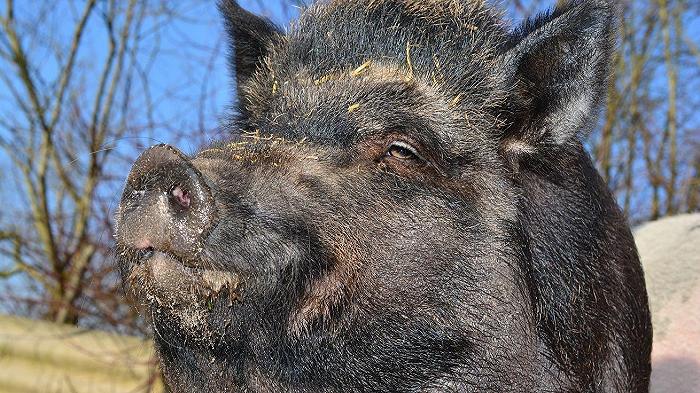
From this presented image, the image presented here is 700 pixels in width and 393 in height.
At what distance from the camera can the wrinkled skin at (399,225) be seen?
7.32 ft

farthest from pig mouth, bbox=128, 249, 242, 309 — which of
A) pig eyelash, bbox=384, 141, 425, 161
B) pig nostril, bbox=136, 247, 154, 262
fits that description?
pig eyelash, bbox=384, 141, 425, 161

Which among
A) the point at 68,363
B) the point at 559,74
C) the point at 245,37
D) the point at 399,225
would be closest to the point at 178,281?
the point at 399,225

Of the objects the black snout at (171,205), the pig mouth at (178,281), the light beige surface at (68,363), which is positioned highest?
the black snout at (171,205)

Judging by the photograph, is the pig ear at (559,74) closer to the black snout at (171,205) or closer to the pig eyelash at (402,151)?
the pig eyelash at (402,151)

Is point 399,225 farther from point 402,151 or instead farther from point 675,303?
point 675,303

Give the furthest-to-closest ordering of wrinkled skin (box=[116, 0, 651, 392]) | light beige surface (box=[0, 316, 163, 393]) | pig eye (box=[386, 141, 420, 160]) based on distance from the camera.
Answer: light beige surface (box=[0, 316, 163, 393])
pig eye (box=[386, 141, 420, 160])
wrinkled skin (box=[116, 0, 651, 392])

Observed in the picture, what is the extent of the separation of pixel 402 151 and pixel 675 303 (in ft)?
10.4

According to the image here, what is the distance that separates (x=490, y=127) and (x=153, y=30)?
710 cm

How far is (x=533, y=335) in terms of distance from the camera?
2.70 m

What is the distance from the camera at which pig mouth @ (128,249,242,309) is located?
7.11 feet

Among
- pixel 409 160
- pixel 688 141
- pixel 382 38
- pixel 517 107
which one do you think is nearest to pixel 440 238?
pixel 409 160

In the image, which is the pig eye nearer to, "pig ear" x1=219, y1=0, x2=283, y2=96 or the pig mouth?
the pig mouth

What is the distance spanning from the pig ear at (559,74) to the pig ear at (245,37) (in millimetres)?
1193

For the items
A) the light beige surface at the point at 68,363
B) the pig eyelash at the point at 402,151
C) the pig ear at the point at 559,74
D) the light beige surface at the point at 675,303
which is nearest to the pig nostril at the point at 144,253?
the pig eyelash at the point at 402,151
